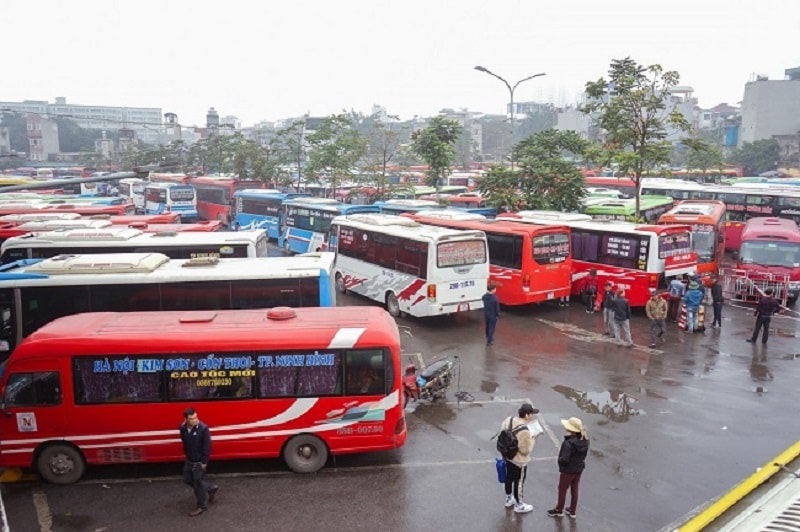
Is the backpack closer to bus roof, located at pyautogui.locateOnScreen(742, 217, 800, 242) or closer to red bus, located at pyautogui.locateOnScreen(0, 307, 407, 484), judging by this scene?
red bus, located at pyautogui.locateOnScreen(0, 307, 407, 484)

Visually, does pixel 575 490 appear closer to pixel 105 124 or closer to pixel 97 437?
pixel 97 437

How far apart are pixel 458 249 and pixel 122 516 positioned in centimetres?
1173

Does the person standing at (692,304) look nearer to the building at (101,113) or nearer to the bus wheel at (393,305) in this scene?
the bus wheel at (393,305)

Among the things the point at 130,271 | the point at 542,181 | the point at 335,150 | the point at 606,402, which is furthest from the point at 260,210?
the point at 606,402

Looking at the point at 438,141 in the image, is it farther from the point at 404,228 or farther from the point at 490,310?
the point at 490,310

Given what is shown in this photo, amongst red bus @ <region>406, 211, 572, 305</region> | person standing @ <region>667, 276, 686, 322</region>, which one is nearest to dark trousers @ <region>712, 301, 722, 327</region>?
person standing @ <region>667, 276, 686, 322</region>

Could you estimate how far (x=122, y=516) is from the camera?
8898 millimetres

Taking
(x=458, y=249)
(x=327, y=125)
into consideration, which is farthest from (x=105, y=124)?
(x=458, y=249)

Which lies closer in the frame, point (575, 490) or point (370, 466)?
point (575, 490)

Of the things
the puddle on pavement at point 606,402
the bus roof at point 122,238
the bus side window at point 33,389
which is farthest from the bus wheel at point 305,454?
the bus roof at point 122,238

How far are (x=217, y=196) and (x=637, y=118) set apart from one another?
2771 centimetres

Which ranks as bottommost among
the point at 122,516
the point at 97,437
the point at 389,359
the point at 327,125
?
the point at 122,516

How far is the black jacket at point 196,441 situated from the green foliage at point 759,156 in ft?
255

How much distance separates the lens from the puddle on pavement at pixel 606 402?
12.4 metres
